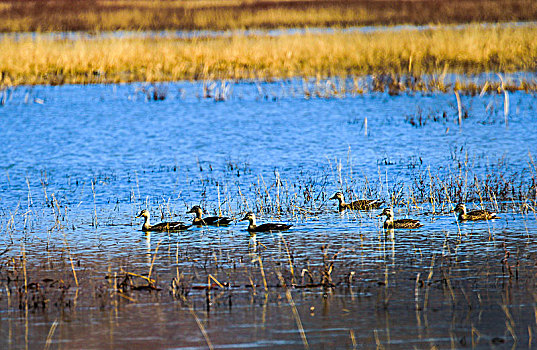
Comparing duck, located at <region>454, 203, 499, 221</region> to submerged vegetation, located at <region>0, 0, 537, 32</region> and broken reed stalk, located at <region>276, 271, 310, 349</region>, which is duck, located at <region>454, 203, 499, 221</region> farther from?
submerged vegetation, located at <region>0, 0, 537, 32</region>

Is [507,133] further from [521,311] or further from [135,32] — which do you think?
[135,32]

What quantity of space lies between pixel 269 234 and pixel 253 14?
1531 inches

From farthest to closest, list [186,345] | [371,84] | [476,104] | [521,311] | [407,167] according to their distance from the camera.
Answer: [371,84] → [476,104] → [407,167] → [521,311] → [186,345]

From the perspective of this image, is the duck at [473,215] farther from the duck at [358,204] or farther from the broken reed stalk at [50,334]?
the broken reed stalk at [50,334]

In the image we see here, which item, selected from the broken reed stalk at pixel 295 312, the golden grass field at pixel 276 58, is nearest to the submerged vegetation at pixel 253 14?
the golden grass field at pixel 276 58

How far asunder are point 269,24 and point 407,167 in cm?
3004

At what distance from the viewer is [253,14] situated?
49.7m

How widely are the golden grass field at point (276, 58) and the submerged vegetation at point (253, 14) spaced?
11701mm

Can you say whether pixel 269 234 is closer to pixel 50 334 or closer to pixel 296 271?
pixel 296 271

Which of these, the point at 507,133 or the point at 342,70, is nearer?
the point at 507,133

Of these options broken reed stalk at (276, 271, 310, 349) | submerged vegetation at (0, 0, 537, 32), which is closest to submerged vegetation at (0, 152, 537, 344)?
broken reed stalk at (276, 271, 310, 349)

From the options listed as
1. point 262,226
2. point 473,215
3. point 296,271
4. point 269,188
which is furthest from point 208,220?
point 473,215

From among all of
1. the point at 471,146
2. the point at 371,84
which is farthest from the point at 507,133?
the point at 371,84

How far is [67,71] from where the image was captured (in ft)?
109
